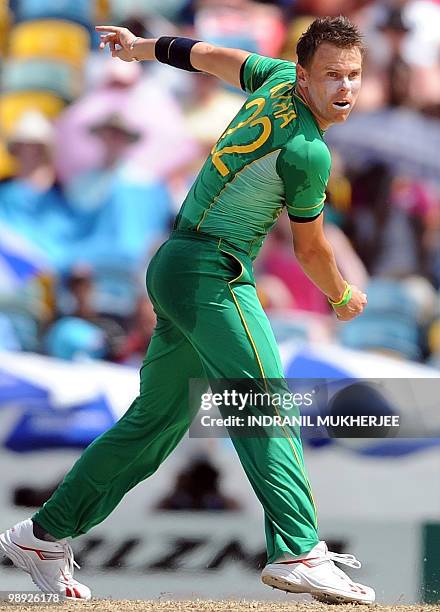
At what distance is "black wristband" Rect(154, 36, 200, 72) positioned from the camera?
4.04m

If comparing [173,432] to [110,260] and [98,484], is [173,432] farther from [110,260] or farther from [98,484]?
[110,260]

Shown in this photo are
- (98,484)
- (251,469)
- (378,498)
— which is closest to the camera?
(251,469)

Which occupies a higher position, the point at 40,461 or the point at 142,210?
the point at 142,210

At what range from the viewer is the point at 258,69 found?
3.87m

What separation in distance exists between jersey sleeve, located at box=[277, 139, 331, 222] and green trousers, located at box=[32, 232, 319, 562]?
0.30 m

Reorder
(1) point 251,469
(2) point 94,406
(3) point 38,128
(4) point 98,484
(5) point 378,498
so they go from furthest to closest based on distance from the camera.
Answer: (3) point 38,128
(2) point 94,406
(5) point 378,498
(4) point 98,484
(1) point 251,469

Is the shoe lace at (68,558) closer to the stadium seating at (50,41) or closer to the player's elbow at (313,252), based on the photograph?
the player's elbow at (313,252)

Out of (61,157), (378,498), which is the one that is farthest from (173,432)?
(61,157)

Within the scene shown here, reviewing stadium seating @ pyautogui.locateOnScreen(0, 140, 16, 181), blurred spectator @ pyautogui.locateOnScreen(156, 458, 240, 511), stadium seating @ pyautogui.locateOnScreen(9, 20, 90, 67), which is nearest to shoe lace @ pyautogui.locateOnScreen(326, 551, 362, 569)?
blurred spectator @ pyautogui.locateOnScreen(156, 458, 240, 511)

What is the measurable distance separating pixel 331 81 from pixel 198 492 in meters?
2.81

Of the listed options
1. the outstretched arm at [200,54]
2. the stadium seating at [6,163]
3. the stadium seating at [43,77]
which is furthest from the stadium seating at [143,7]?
the outstretched arm at [200,54]

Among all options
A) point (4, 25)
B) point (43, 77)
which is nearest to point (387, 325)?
point (43, 77)

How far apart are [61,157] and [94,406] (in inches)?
60.0

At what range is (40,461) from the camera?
6.25 meters
